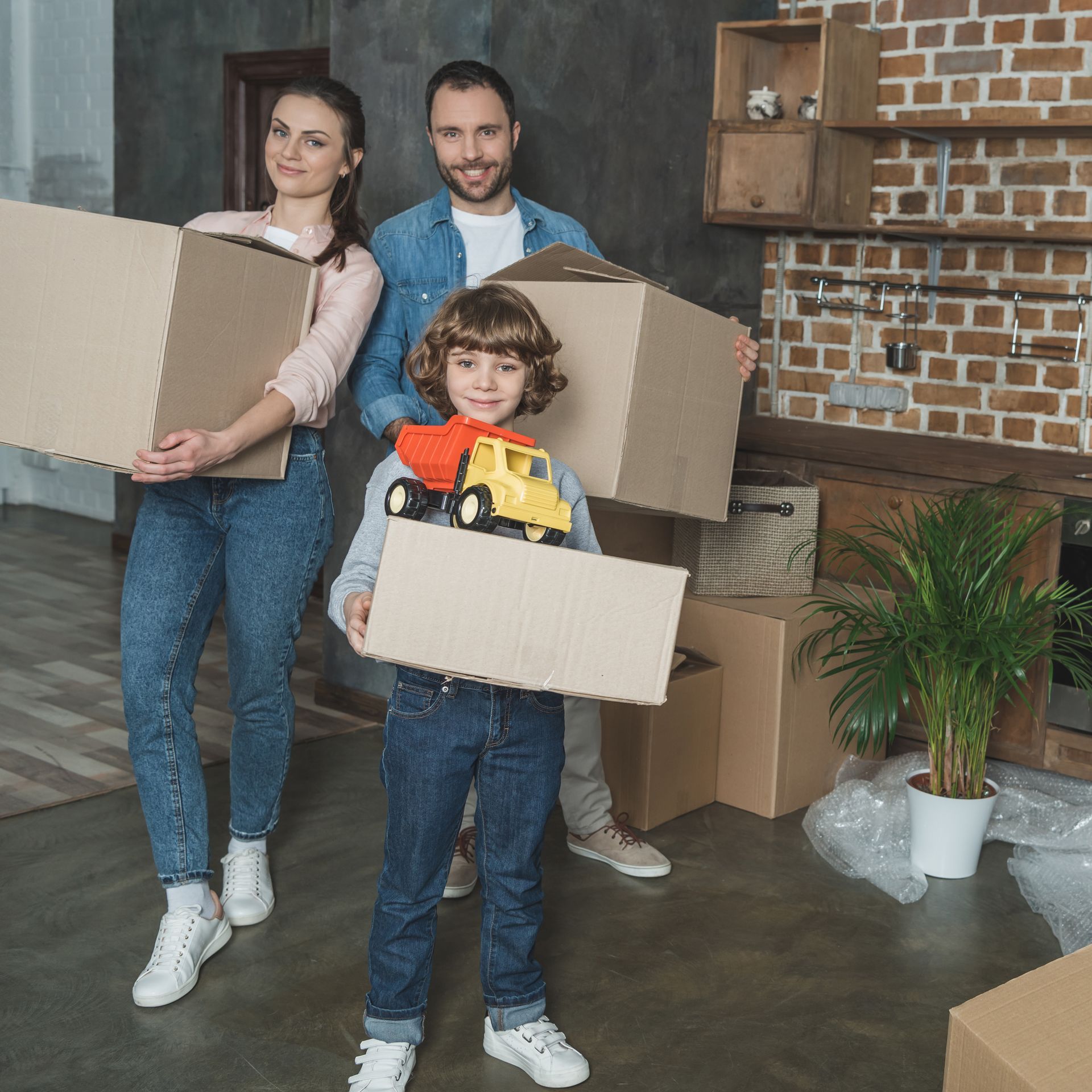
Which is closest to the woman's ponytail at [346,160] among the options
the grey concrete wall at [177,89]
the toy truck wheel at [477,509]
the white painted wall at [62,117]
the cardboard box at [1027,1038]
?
the toy truck wheel at [477,509]

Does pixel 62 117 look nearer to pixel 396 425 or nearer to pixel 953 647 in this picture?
pixel 396 425

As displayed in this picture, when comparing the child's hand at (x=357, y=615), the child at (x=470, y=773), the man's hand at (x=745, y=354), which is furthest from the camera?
the man's hand at (x=745, y=354)

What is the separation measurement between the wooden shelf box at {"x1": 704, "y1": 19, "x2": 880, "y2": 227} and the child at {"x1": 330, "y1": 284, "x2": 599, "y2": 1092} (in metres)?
1.90

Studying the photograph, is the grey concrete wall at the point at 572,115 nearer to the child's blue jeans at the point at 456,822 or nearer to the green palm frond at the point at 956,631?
the green palm frond at the point at 956,631

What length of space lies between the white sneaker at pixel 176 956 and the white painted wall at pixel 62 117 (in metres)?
4.04

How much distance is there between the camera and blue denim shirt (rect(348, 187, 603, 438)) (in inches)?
94.1

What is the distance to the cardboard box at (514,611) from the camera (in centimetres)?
152

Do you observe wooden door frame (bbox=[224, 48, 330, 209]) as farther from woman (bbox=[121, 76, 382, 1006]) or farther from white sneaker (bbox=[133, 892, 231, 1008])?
white sneaker (bbox=[133, 892, 231, 1008])

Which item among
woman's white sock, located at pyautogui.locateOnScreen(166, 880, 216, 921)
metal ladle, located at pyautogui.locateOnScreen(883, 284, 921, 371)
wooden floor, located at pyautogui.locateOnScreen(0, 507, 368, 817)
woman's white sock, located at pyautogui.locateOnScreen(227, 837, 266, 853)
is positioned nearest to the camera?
woman's white sock, located at pyautogui.locateOnScreen(166, 880, 216, 921)

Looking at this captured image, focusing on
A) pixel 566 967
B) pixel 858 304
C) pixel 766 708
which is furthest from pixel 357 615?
pixel 858 304

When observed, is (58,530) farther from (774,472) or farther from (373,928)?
(373,928)

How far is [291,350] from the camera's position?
212 centimetres

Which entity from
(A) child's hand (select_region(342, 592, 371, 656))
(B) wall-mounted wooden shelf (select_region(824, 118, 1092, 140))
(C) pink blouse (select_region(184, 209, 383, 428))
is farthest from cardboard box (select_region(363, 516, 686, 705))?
(B) wall-mounted wooden shelf (select_region(824, 118, 1092, 140))

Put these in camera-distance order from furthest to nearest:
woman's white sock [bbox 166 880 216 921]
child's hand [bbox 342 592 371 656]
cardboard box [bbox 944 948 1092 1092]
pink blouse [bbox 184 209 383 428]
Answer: woman's white sock [bbox 166 880 216 921]
pink blouse [bbox 184 209 383 428]
child's hand [bbox 342 592 371 656]
cardboard box [bbox 944 948 1092 1092]
